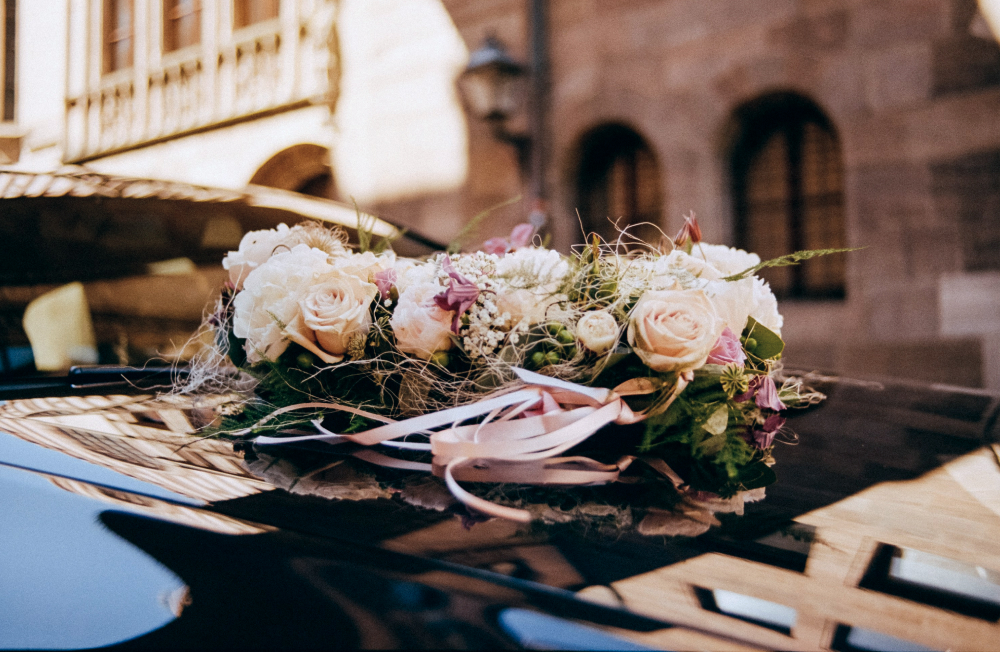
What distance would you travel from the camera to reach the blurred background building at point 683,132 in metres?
4.73

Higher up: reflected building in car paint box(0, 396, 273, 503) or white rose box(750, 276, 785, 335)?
white rose box(750, 276, 785, 335)

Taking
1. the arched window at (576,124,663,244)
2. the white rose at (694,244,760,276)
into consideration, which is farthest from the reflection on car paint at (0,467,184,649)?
the arched window at (576,124,663,244)

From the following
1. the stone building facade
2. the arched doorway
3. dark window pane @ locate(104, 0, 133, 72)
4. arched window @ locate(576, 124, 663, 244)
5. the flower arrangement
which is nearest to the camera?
the flower arrangement

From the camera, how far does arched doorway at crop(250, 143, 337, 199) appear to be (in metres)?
8.72

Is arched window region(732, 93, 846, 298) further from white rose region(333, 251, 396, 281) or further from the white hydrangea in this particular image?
white rose region(333, 251, 396, 281)

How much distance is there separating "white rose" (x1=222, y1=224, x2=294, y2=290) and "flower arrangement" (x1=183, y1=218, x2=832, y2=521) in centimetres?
8

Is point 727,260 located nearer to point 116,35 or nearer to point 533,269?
point 533,269

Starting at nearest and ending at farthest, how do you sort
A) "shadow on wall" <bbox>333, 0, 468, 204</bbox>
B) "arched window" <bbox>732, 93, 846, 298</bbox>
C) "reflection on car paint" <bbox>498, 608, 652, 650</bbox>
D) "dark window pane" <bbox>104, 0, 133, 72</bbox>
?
"reflection on car paint" <bbox>498, 608, 652, 650</bbox>
"arched window" <bbox>732, 93, 846, 298</bbox>
"shadow on wall" <bbox>333, 0, 468, 204</bbox>
"dark window pane" <bbox>104, 0, 133, 72</bbox>

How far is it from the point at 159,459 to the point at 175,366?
525 mm

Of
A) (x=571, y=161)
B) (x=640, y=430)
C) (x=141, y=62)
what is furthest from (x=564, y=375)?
(x=141, y=62)

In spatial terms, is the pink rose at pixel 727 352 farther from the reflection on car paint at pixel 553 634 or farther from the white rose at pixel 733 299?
the reflection on car paint at pixel 553 634

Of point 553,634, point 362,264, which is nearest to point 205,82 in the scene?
point 362,264

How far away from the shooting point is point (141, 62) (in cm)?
1057

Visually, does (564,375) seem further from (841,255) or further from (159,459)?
(841,255)
